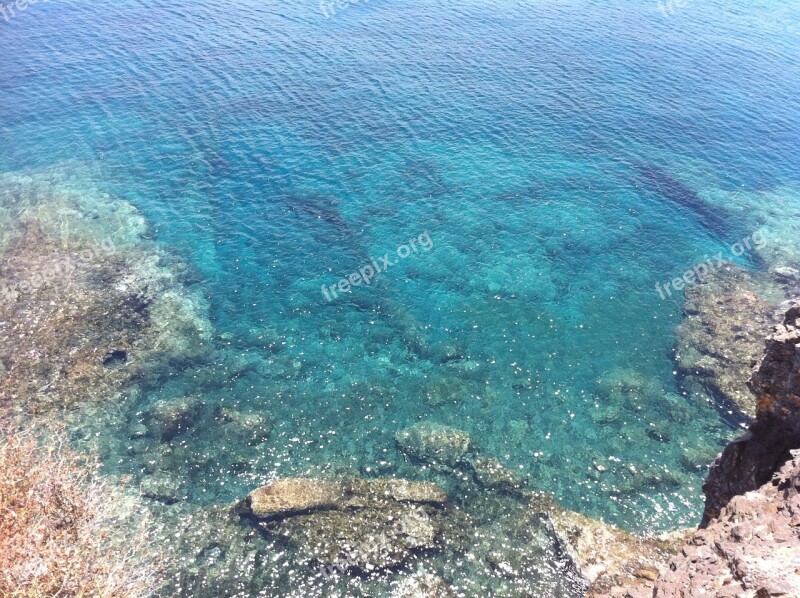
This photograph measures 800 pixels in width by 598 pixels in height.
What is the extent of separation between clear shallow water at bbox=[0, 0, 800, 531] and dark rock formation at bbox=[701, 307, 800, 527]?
1249 cm

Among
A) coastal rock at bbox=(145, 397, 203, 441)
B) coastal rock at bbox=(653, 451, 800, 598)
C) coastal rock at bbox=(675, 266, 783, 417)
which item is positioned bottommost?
coastal rock at bbox=(145, 397, 203, 441)

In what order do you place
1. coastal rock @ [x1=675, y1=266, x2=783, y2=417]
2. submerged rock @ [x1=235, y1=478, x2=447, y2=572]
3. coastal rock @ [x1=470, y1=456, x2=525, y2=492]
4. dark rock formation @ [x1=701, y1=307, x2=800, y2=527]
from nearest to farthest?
dark rock formation @ [x1=701, y1=307, x2=800, y2=527], submerged rock @ [x1=235, y1=478, x2=447, y2=572], coastal rock @ [x1=470, y1=456, x2=525, y2=492], coastal rock @ [x1=675, y1=266, x2=783, y2=417]

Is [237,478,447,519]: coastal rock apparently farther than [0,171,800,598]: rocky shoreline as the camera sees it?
Yes

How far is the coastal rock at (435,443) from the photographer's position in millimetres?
38250

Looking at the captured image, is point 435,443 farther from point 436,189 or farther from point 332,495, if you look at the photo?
point 436,189

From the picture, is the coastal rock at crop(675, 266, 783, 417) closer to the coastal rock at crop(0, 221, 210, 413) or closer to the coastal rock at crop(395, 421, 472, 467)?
the coastal rock at crop(395, 421, 472, 467)

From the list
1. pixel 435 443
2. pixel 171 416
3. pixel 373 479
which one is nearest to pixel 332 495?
pixel 373 479

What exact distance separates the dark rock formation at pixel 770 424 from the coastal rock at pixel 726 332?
20932 millimetres

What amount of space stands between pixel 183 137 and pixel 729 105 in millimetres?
82542

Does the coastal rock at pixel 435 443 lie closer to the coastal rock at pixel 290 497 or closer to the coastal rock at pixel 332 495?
the coastal rock at pixel 332 495

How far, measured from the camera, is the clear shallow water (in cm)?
4100

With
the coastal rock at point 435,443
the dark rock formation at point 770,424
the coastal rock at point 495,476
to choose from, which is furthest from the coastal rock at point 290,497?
the dark rock formation at point 770,424

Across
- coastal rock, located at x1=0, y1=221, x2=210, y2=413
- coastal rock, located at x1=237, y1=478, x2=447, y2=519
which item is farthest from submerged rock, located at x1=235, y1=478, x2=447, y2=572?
coastal rock, located at x1=0, y1=221, x2=210, y2=413

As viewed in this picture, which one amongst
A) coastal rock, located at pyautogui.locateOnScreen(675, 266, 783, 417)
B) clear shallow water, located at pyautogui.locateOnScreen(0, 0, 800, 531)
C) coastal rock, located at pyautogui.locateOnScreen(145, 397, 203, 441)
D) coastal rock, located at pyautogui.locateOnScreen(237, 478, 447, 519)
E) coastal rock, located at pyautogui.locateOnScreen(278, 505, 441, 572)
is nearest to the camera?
coastal rock, located at pyautogui.locateOnScreen(278, 505, 441, 572)
